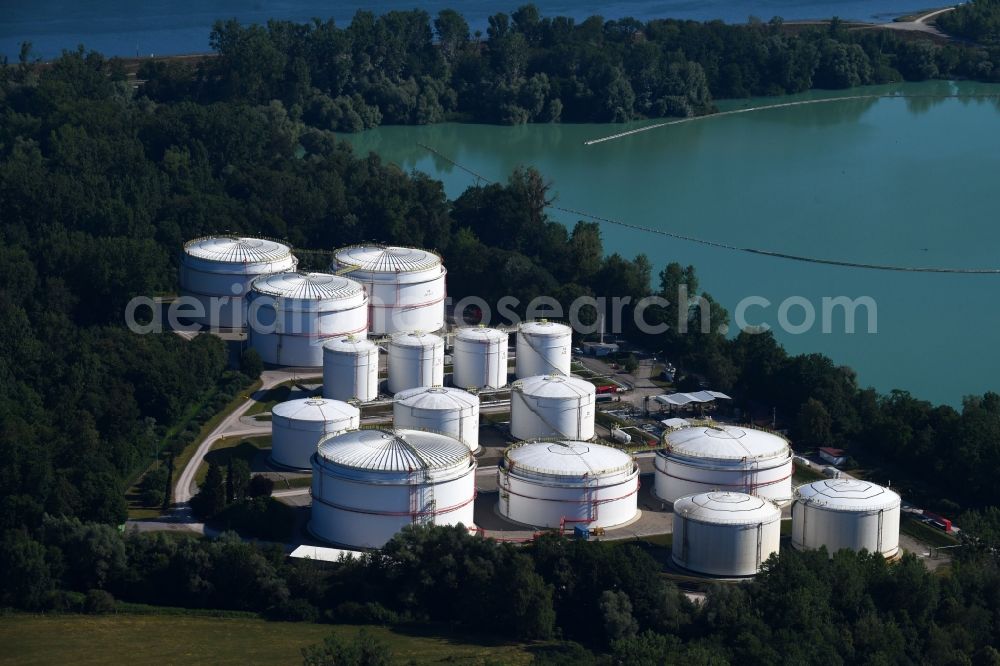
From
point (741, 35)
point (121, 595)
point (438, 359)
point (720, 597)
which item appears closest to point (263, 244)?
point (438, 359)

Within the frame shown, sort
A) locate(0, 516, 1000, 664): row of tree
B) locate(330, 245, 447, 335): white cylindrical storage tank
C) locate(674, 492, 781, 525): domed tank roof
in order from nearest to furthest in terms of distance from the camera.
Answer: locate(0, 516, 1000, 664): row of tree
locate(674, 492, 781, 525): domed tank roof
locate(330, 245, 447, 335): white cylindrical storage tank

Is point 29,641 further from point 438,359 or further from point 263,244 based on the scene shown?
point 263,244

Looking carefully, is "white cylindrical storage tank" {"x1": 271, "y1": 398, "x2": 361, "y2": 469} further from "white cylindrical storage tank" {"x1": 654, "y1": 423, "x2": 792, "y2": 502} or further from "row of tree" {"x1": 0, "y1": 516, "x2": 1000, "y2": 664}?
"white cylindrical storage tank" {"x1": 654, "y1": 423, "x2": 792, "y2": 502}

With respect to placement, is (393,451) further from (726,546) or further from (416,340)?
(416,340)

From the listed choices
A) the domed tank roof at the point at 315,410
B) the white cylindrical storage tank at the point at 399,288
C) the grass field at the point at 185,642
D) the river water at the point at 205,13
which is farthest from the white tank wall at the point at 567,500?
the river water at the point at 205,13

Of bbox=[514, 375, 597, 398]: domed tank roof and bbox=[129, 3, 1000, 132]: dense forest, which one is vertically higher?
bbox=[129, 3, 1000, 132]: dense forest

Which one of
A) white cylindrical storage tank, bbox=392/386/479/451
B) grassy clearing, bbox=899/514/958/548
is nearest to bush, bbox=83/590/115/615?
white cylindrical storage tank, bbox=392/386/479/451

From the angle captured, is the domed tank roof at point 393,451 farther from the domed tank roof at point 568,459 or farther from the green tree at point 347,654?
the green tree at point 347,654
